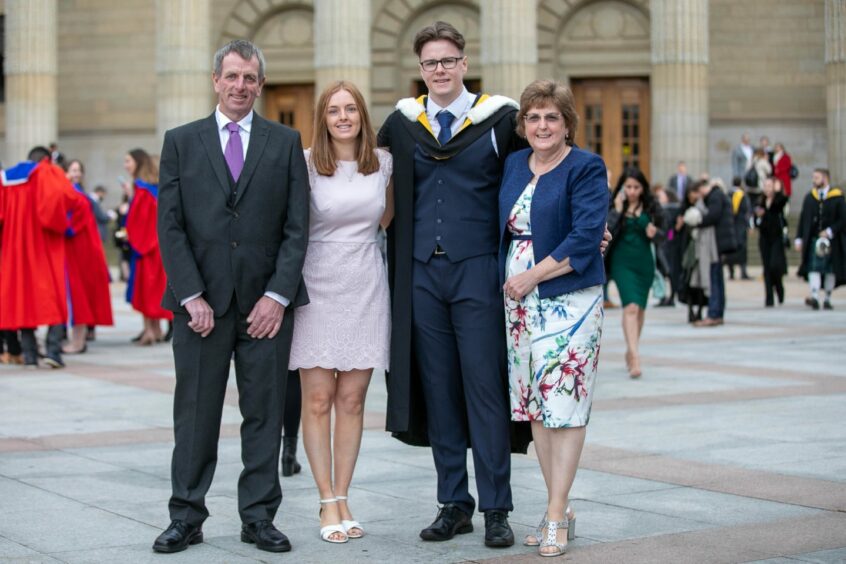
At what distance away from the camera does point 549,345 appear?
Result: 644 cm

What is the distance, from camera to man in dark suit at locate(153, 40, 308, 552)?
255 inches

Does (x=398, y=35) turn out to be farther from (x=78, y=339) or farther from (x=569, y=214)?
(x=569, y=214)

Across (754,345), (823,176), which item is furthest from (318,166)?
(823,176)

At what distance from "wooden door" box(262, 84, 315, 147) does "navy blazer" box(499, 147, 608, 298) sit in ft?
99.2

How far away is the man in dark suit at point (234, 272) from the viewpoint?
648 centimetres

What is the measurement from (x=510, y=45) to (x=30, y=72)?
37.3ft

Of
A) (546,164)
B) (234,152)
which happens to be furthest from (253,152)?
(546,164)

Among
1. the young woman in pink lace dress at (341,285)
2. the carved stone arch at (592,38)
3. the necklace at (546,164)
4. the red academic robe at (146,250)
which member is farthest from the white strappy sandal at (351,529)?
the carved stone arch at (592,38)

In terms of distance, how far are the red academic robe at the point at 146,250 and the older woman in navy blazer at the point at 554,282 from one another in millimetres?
10472

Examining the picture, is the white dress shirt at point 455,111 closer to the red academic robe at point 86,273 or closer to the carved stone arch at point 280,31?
the red academic robe at point 86,273

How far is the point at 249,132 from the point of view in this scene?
665 cm

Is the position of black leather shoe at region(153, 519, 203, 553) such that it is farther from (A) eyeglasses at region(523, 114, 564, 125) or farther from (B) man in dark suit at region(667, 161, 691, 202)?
(B) man in dark suit at region(667, 161, 691, 202)

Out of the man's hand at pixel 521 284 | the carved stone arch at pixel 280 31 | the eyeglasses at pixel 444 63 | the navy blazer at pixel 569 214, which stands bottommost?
the man's hand at pixel 521 284

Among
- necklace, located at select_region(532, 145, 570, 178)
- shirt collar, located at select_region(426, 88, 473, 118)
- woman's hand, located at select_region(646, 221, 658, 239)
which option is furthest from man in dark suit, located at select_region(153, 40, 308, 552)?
woman's hand, located at select_region(646, 221, 658, 239)
